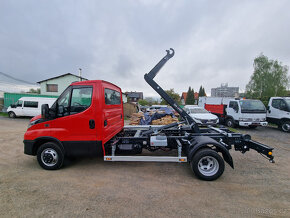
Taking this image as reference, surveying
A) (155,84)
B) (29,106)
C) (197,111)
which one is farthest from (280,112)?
(29,106)

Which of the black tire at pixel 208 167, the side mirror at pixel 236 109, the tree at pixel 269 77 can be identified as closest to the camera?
the black tire at pixel 208 167

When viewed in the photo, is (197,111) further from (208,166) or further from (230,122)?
(208,166)

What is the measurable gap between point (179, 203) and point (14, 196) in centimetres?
323

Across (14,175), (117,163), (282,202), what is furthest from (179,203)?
(14,175)

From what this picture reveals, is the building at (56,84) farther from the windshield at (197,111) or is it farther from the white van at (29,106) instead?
the windshield at (197,111)

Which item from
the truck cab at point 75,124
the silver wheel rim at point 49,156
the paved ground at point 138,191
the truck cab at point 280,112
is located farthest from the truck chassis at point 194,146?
the truck cab at point 280,112

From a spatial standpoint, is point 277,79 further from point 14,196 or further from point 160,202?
point 14,196

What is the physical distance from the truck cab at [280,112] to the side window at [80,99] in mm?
12084

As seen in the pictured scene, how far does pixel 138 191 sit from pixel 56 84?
80.1 ft

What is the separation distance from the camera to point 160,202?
246 cm

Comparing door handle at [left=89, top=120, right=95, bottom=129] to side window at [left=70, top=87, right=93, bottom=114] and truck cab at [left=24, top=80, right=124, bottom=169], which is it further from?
side window at [left=70, top=87, right=93, bottom=114]

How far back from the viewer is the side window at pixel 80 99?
10.8 feet

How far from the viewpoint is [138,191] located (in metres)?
2.77

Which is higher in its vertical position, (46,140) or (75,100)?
(75,100)
